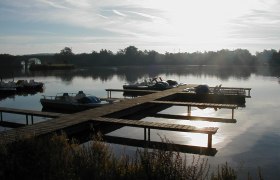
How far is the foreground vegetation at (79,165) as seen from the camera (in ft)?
19.8

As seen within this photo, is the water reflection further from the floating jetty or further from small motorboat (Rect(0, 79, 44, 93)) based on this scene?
the floating jetty

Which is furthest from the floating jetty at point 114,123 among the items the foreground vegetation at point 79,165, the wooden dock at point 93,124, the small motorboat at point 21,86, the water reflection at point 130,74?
the water reflection at point 130,74

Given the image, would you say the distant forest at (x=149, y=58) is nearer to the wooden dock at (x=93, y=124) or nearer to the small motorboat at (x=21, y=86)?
the small motorboat at (x=21, y=86)

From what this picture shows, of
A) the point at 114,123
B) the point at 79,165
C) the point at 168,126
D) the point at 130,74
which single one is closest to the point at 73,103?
the point at 114,123

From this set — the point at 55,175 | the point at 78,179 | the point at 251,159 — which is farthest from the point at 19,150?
the point at 251,159

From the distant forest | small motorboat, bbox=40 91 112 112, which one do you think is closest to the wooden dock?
small motorboat, bbox=40 91 112 112

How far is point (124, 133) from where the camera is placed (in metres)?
17.4

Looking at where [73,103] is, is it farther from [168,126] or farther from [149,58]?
[149,58]

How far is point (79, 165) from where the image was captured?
6.92 m

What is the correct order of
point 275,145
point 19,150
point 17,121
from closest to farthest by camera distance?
point 19,150
point 275,145
point 17,121

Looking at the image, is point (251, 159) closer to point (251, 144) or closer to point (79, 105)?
point (251, 144)

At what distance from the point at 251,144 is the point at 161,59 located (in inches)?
6182

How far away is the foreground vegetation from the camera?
603 centimetres

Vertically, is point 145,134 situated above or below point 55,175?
below
